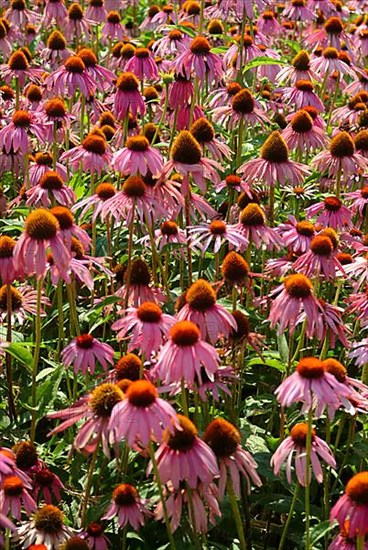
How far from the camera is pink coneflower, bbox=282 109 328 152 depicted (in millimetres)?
3612

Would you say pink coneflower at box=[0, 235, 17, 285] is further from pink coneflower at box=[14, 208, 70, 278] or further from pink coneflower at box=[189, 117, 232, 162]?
pink coneflower at box=[189, 117, 232, 162]

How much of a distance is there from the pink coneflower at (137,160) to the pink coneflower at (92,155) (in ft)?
1.73

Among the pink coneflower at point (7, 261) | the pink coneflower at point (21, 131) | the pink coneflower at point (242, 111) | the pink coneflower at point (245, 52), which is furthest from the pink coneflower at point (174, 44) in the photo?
the pink coneflower at point (7, 261)

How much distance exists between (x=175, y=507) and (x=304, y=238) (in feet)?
3.82

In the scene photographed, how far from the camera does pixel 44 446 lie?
2797 mm

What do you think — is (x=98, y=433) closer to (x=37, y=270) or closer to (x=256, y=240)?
(x=37, y=270)

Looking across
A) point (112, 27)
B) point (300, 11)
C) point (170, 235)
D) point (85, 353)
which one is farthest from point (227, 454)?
point (300, 11)

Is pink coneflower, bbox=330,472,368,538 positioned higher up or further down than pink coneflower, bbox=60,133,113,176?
further down

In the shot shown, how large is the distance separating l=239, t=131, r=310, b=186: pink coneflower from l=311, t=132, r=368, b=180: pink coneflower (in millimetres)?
278

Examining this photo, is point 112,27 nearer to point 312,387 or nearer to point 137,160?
point 137,160

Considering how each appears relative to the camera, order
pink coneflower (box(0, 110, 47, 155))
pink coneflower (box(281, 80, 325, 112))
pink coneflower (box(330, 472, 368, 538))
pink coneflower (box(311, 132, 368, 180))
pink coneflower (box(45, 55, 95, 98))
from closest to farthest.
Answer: pink coneflower (box(330, 472, 368, 538)) → pink coneflower (box(311, 132, 368, 180)) → pink coneflower (box(0, 110, 47, 155)) → pink coneflower (box(45, 55, 95, 98)) → pink coneflower (box(281, 80, 325, 112))

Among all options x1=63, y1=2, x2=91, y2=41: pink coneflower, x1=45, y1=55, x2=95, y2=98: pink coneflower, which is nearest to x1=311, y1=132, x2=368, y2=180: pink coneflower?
x1=45, y1=55, x2=95, y2=98: pink coneflower

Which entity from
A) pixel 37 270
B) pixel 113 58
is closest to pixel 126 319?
pixel 37 270

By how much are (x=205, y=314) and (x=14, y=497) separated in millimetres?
607
